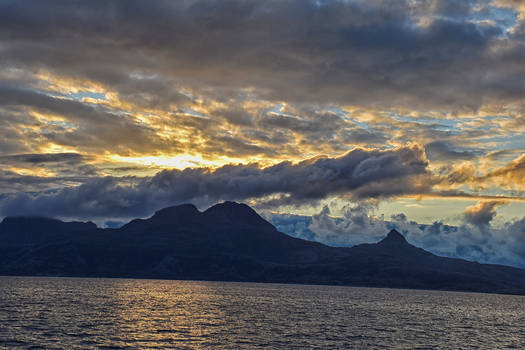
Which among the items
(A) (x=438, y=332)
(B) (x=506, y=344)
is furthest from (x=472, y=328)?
(B) (x=506, y=344)

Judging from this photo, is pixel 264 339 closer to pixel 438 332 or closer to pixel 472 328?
pixel 438 332

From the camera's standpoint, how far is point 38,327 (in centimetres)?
13188

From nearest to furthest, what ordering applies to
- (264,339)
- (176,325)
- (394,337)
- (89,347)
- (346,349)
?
(89,347)
(346,349)
(264,339)
(394,337)
(176,325)

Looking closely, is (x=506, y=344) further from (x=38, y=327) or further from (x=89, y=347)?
(x=38, y=327)

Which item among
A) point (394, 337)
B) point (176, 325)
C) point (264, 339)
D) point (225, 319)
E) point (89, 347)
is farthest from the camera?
point (225, 319)

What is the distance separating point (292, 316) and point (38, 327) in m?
97.3

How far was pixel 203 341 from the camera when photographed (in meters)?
122

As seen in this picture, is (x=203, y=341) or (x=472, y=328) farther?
(x=472, y=328)

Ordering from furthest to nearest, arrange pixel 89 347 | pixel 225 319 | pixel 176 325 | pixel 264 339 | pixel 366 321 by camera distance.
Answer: pixel 366 321
pixel 225 319
pixel 176 325
pixel 264 339
pixel 89 347

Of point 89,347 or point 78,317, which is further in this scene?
point 78,317

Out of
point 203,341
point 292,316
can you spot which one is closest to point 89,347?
point 203,341

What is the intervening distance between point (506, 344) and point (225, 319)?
90.2m

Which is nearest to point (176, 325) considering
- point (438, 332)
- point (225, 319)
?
point (225, 319)

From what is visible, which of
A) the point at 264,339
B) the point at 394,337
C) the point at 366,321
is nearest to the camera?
the point at 264,339
